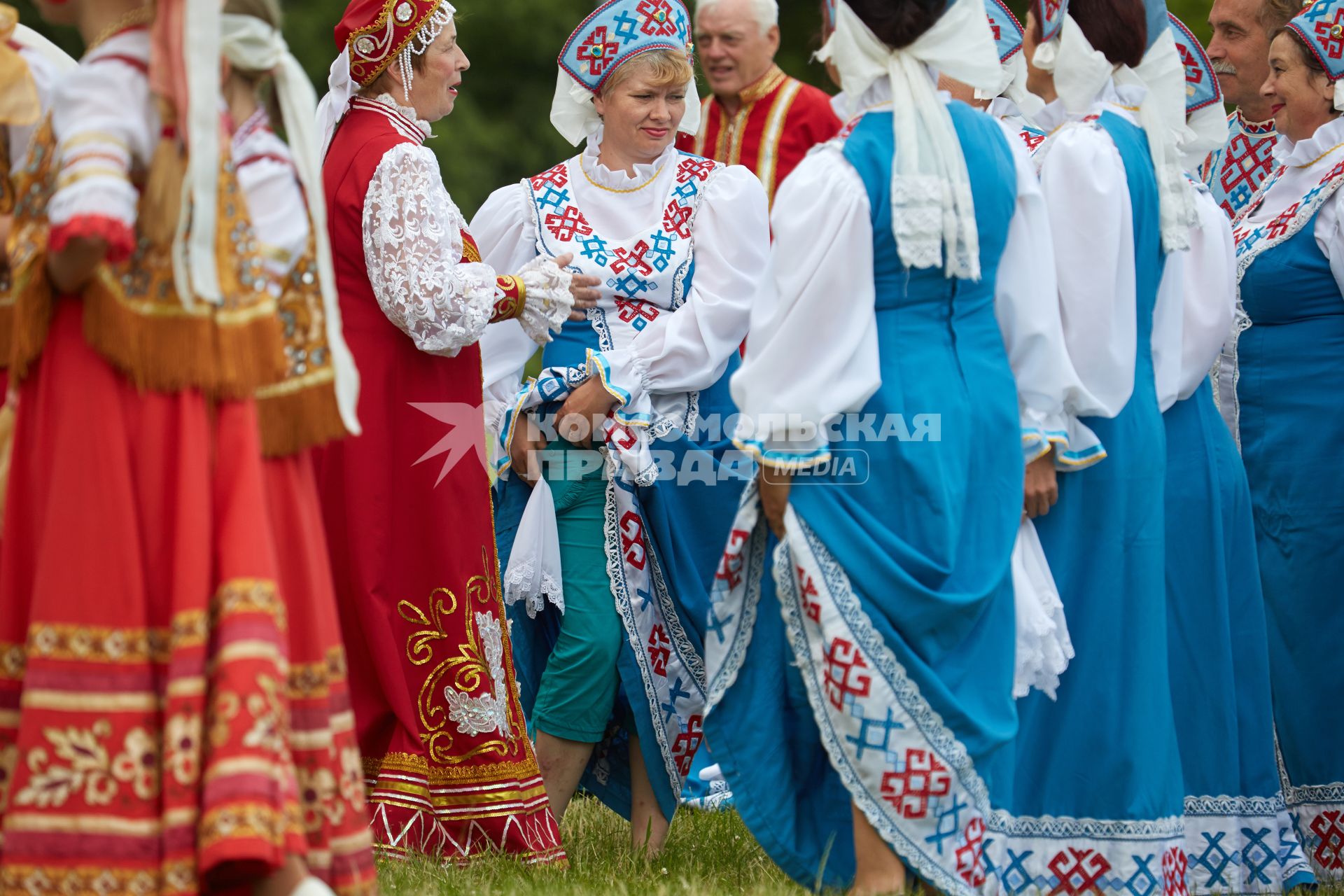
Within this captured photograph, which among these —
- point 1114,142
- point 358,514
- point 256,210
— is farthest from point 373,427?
point 1114,142

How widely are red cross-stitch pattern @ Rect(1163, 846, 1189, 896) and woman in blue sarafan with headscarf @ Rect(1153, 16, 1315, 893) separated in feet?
1.24

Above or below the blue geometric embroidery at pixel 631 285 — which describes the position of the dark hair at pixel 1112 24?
above

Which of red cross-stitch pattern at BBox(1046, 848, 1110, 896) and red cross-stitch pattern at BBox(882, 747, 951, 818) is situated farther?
red cross-stitch pattern at BBox(1046, 848, 1110, 896)

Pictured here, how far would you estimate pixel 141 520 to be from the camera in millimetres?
3105

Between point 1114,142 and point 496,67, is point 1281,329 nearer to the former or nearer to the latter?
point 1114,142

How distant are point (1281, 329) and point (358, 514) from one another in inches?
112

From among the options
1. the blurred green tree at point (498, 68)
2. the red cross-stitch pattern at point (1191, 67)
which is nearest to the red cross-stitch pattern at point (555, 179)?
the red cross-stitch pattern at point (1191, 67)

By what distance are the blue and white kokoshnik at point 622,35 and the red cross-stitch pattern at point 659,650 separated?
5.53ft

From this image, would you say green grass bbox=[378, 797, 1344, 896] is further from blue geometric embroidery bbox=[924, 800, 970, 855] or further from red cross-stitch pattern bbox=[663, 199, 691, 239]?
red cross-stitch pattern bbox=[663, 199, 691, 239]

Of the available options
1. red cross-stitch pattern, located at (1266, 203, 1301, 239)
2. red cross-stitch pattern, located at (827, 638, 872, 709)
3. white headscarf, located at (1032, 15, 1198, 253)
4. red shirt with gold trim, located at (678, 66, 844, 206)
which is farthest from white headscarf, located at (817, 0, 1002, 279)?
red shirt with gold trim, located at (678, 66, 844, 206)

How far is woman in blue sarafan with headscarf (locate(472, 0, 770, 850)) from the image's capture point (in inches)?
200

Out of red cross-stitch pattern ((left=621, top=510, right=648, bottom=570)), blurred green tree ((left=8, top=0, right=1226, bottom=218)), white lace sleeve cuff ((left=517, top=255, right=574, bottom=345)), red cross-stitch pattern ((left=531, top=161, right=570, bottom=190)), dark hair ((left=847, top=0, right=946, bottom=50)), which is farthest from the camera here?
blurred green tree ((left=8, top=0, right=1226, bottom=218))

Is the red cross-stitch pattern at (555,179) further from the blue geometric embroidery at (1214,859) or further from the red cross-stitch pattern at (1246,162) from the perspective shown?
the blue geometric embroidery at (1214,859)

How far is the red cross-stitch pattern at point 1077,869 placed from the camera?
4.29 m
